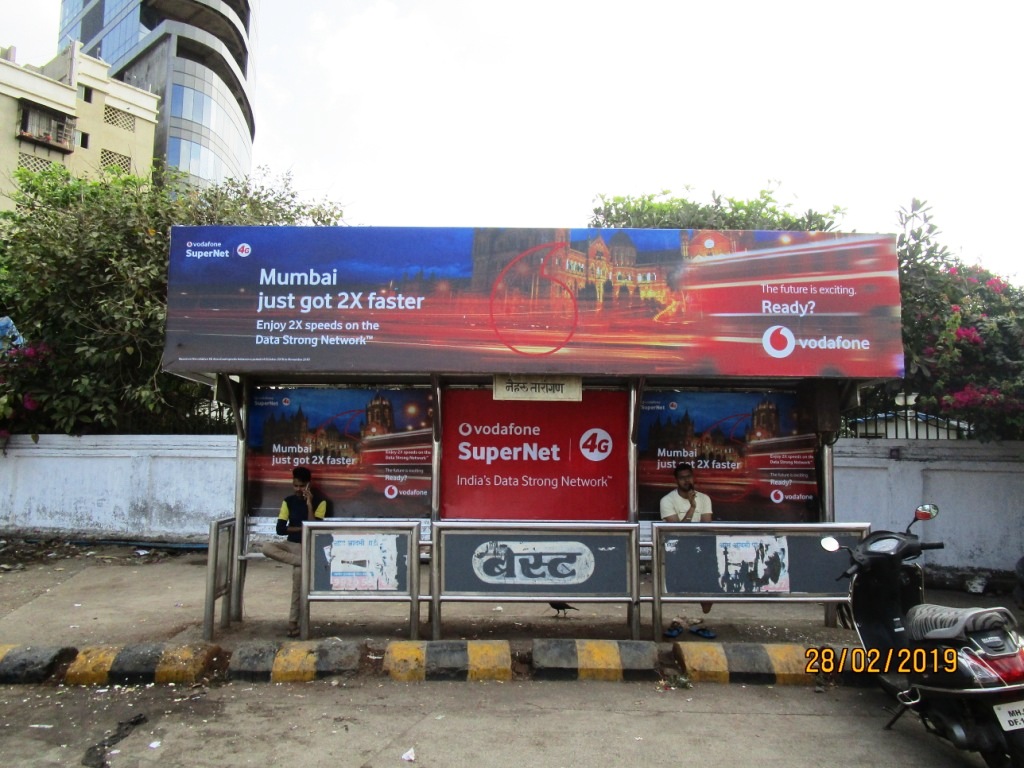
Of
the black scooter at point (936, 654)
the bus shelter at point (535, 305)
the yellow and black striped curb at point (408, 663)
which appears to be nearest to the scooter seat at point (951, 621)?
the black scooter at point (936, 654)

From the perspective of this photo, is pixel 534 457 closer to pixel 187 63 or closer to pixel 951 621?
pixel 951 621

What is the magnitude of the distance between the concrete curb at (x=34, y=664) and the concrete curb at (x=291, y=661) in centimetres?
117

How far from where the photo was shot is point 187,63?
4231 centimetres

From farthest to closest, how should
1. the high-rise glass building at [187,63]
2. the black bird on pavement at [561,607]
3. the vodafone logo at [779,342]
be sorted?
the high-rise glass building at [187,63], the black bird on pavement at [561,607], the vodafone logo at [779,342]

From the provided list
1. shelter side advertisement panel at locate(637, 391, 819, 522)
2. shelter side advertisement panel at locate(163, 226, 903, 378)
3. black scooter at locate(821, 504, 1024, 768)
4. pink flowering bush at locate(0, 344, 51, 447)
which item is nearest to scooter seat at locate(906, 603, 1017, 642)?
black scooter at locate(821, 504, 1024, 768)

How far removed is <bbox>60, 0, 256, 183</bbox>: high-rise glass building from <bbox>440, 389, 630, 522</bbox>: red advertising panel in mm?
40442

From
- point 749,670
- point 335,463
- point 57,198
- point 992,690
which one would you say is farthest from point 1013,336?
point 57,198

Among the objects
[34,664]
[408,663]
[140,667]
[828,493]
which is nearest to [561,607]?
[408,663]

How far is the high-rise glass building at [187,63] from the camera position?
41688 millimetres

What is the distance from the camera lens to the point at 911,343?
8086 millimetres

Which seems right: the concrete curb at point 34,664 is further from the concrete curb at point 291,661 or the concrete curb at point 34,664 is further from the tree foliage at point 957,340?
the tree foliage at point 957,340

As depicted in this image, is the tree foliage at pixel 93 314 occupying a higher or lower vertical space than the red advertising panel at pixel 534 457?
higher

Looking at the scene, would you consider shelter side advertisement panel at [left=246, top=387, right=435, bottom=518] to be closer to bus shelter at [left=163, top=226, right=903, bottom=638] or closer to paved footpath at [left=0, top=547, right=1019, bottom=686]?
bus shelter at [left=163, top=226, right=903, bottom=638]
